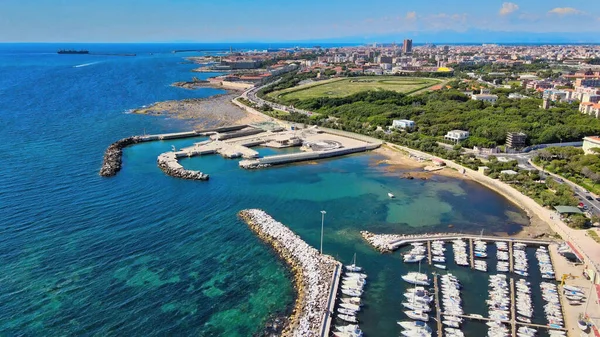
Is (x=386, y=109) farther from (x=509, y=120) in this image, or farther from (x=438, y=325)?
(x=438, y=325)

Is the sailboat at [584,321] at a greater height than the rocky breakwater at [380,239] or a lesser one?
lesser

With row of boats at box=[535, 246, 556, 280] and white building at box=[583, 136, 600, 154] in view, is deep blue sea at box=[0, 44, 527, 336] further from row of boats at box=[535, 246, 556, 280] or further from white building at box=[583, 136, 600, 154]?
white building at box=[583, 136, 600, 154]

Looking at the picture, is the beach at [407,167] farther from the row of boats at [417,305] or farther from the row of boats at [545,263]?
the row of boats at [417,305]

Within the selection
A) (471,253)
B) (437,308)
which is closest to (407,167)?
(471,253)

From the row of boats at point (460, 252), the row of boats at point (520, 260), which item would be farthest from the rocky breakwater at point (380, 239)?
the row of boats at point (520, 260)

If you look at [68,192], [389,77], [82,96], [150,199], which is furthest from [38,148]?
[389,77]

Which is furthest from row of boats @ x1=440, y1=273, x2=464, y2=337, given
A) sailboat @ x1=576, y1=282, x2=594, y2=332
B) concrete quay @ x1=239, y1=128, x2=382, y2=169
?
concrete quay @ x1=239, y1=128, x2=382, y2=169

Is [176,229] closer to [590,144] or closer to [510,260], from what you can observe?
[510,260]
